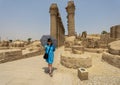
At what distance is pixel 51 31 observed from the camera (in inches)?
858

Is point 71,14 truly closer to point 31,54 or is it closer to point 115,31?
point 115,31

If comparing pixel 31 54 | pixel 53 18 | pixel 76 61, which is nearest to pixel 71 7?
pixel 53 18

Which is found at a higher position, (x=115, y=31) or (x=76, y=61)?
(x=115, y=31)

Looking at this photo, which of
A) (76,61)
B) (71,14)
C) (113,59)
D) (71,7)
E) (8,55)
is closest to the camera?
(76,61)

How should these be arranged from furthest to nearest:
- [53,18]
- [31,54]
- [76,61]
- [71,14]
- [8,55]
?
[71,14] < [53,18] < [31,54] < [8,55] < [76,61]

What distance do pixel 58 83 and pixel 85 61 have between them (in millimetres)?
3733

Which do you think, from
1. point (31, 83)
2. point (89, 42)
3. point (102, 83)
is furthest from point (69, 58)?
point (89, 42)

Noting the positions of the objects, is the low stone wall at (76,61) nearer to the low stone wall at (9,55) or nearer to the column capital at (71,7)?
the low stone wall at (9,55)

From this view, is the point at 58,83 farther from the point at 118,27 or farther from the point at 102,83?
the point at 118,27

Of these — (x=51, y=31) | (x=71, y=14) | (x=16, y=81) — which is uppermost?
(x=71, y=14)

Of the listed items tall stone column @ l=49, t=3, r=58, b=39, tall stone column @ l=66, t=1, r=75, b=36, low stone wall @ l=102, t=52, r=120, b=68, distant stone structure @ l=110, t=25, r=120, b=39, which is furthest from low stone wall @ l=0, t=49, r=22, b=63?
distant stone structure @ l=110, t=25, r=120, b=39

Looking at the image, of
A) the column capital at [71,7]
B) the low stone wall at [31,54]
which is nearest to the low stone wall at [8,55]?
the low stone wall at [31,54]

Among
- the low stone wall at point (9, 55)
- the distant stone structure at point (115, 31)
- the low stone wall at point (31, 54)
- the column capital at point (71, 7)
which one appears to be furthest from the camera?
the distant stone structure at point (115, 31)

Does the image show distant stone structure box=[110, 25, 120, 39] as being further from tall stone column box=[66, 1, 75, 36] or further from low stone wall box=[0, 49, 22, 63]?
low stone wall box=[0, 49, 22, 63]
